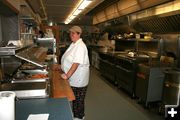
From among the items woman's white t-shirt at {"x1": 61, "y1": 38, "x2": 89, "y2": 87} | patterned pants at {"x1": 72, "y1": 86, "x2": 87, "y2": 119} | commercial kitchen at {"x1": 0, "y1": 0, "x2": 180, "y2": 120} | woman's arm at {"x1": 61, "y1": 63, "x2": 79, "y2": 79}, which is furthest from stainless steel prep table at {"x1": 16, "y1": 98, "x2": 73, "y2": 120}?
patterned pants at {"x1": 72, "y1": 86, "x2": 87, "y2": 119}

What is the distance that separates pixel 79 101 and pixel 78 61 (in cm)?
75

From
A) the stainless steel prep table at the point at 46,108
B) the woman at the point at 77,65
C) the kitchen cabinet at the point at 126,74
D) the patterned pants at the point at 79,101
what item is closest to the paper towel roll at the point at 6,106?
the stainless steel prep table at the point at 46,108

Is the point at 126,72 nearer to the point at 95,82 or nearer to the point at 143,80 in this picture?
the point at 143,80

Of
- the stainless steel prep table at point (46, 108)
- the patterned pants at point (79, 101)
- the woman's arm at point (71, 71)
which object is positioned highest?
the woman's arm at point (71, 71)

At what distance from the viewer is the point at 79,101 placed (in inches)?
134

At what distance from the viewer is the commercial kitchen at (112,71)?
1.87 metres

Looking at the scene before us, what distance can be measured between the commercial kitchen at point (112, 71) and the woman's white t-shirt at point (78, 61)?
28 cm

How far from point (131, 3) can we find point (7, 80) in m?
4.41

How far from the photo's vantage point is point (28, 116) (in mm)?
1563

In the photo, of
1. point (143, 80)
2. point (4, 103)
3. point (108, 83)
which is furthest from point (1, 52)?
point (108, 83)

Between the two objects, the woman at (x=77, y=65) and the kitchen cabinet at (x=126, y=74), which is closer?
the woman at (x=77, y=65)

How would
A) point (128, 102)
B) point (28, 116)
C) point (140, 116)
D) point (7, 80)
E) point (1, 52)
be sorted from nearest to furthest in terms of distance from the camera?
1. point (28, 116)
2. point (1, 52)
3. point (7, 80)
4. point (140, 116)
5. point (128, 102)

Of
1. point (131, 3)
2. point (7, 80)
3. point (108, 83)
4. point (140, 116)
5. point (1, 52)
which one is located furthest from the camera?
point (108, 83)

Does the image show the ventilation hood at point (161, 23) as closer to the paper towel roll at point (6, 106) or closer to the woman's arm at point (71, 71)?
the woman's arm at point (71, 71)
